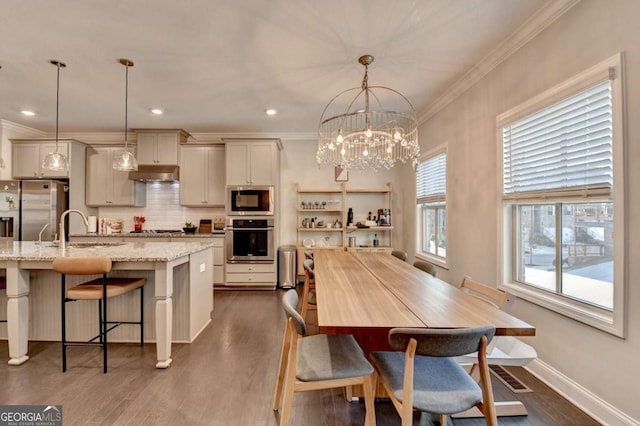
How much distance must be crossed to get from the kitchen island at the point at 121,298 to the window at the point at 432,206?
3.00 meters

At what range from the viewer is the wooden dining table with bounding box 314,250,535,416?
4.27 feet

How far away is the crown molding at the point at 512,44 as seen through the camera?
79.5 inches

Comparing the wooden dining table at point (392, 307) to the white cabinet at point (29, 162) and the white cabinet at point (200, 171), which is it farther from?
the white cabinet at point (29, 162)

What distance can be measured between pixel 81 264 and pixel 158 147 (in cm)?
320

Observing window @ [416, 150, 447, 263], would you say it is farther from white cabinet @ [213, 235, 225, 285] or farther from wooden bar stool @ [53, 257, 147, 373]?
wooden bar stool @ [53, 257, 147, 373]

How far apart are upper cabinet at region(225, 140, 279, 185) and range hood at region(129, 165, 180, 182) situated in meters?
0.96

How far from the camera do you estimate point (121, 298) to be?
2812 millimetres

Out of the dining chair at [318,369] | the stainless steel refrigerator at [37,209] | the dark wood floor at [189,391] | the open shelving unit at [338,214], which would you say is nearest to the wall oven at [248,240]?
the open shelving unit at [338,214]

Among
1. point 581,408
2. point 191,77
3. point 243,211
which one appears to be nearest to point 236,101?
point 191,77

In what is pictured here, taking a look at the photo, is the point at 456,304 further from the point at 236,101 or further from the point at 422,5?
the point at 236,101

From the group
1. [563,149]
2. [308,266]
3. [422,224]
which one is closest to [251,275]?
[308,266]

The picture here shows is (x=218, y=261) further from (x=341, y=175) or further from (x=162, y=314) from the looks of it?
(x=341, y=175)

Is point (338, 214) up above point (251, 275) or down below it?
above

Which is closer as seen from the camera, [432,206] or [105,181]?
[432,206]
